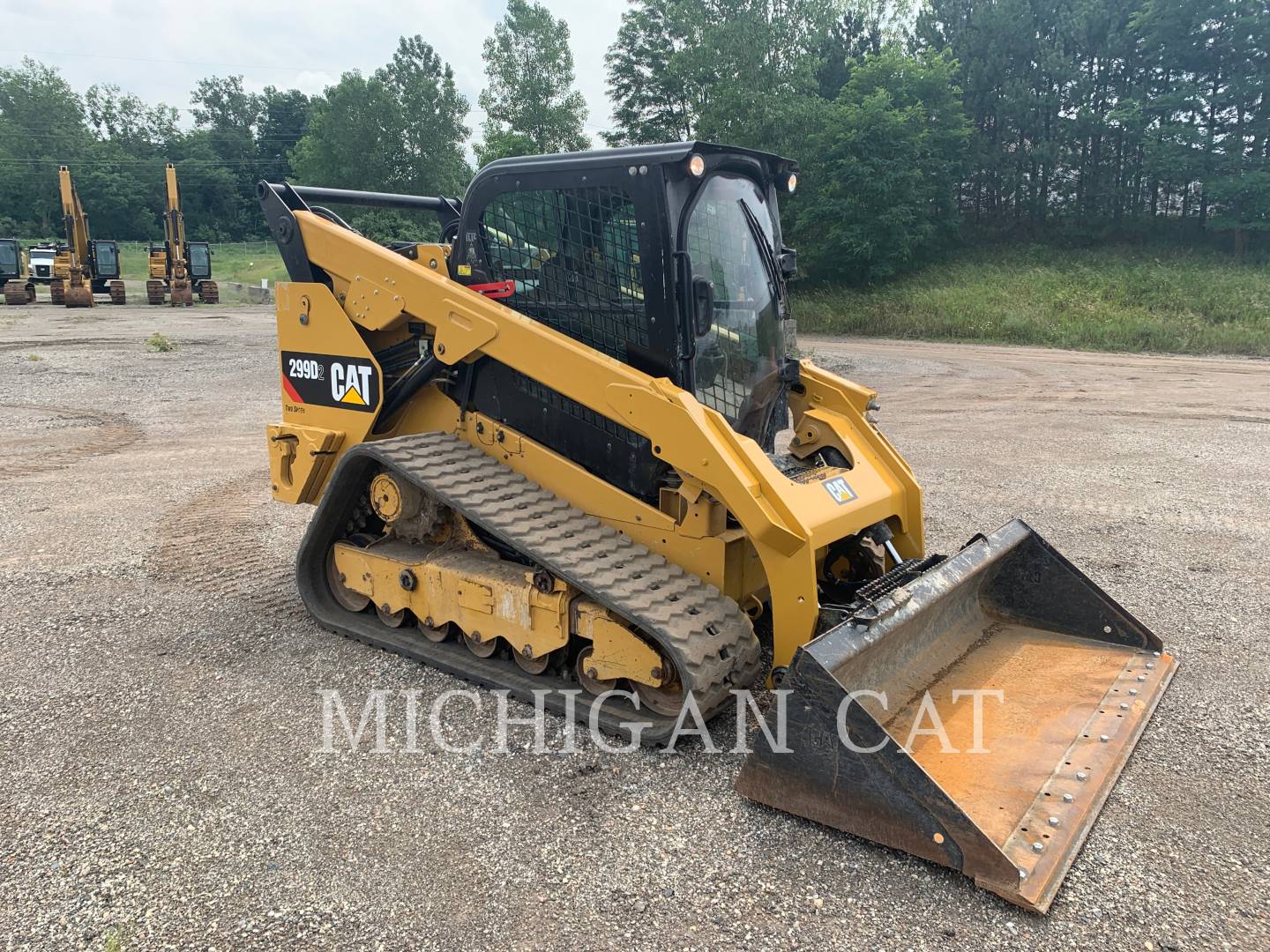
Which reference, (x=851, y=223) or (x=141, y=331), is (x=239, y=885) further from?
(x=851, y=223)

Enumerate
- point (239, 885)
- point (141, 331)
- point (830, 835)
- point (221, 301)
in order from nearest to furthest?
point (239, 885), point (830, 835), point (141, 331), point (221, 301)

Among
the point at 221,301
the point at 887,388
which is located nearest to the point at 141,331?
the point at 221,301

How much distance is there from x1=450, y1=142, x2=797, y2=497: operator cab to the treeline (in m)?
25.8

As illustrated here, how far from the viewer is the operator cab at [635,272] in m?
Answer: 3.71

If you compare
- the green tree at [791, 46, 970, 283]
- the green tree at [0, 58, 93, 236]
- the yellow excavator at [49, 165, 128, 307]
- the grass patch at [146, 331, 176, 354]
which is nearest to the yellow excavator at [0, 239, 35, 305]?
the yellow excavator at [49, 165, 128, 307]

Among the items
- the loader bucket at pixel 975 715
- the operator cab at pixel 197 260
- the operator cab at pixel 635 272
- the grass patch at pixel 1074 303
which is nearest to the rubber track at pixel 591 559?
the operator cab at pixel 635 272

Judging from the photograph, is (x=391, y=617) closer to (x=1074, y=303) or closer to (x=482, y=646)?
(x=482, y=646)

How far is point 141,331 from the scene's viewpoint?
2059 cm

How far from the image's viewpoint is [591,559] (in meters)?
3.62

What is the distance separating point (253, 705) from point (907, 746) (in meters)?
2.87

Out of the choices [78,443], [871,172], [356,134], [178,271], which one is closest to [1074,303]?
[871,172]

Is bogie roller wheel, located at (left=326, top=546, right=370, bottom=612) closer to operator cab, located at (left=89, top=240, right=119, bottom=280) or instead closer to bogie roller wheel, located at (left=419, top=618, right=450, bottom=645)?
bogie roller wheel, located at (left=419, top=618, right=450, bottom=645)

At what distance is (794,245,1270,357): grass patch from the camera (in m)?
20.3

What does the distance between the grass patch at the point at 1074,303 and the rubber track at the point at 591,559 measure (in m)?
19.7
